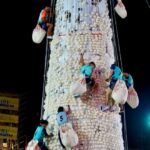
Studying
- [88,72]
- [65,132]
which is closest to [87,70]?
[88,72]

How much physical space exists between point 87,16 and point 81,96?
0.76 metres

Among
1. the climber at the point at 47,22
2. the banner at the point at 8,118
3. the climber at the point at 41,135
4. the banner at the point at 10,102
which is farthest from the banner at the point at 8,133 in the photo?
the climber at the point at 41,135

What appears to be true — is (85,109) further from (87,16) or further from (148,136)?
(148,136)

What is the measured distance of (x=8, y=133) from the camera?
34.1ft

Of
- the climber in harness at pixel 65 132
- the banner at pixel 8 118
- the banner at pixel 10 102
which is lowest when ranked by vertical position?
the climber in harness at pixel 65 132

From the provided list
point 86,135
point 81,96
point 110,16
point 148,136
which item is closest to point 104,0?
point 110,16

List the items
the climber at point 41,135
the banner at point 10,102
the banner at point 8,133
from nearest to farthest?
the climber at point 41,135
the banner at point 8,133
the banner at point 10,102

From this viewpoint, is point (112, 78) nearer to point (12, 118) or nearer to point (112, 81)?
point (112, 81)

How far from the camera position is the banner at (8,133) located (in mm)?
10308

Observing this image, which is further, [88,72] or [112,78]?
[112,78]

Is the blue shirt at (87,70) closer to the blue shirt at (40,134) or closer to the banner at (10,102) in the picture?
the blue shirt at (40,134)

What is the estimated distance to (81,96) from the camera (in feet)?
14.2

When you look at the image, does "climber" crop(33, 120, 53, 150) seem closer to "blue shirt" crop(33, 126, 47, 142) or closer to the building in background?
"blue shirt" crop(33, 126, 47, 142)

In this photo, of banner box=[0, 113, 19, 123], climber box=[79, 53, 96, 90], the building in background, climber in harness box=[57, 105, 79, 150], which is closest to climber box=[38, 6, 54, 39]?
climber box=[79, 53, 96, 90]
